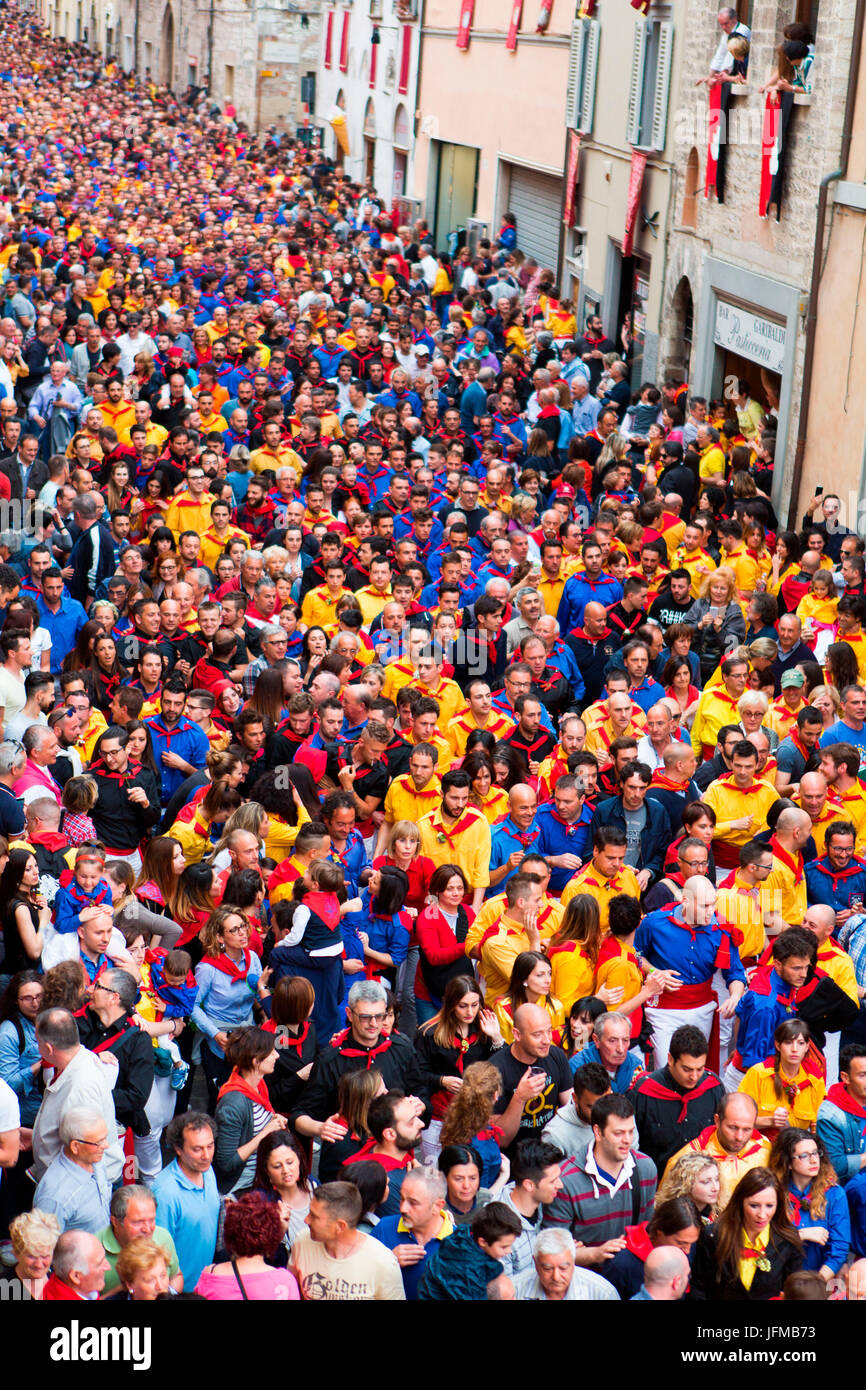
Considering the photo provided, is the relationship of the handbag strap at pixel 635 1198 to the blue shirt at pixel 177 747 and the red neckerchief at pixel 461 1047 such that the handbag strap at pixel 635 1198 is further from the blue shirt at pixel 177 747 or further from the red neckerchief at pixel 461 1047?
the blue shirt at pixel 177 747

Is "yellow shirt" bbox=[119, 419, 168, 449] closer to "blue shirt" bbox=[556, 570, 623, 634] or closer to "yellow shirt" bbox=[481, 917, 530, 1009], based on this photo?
"blue shirt" bbox=[556, 570, 623, 634]

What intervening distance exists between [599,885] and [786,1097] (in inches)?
62.5

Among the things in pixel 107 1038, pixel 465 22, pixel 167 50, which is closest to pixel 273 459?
pixel 107 1038

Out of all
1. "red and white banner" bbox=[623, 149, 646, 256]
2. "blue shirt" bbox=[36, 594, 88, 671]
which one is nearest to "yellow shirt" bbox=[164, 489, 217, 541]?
"blue shirt" bbox=[36, 594, 88, 671]

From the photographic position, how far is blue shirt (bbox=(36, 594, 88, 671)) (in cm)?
1153

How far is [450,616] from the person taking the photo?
11.2 m

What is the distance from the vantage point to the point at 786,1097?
6980 millimetres

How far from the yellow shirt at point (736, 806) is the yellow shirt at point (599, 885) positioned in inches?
41.6

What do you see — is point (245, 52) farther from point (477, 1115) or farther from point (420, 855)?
point (477, 1115)

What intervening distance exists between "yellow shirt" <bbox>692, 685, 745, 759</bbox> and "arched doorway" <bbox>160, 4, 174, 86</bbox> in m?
60.7

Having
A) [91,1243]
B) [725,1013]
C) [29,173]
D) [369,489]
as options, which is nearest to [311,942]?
[725,1013]

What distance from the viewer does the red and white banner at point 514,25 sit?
29.8 meters

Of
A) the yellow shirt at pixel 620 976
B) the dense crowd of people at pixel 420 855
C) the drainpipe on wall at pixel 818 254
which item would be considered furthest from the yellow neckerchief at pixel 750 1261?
the drainpipe on wall at pixel 818 254

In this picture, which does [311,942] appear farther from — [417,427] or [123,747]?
[417,427]
